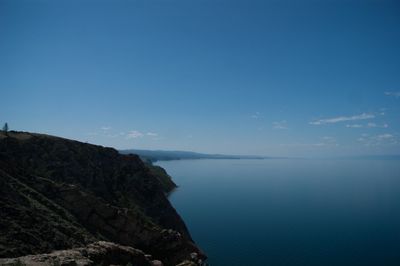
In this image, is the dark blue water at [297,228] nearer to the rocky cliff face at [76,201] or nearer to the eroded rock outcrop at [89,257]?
the rocky cliff face at [76,201]

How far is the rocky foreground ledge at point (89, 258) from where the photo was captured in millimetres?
26111

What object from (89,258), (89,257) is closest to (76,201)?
(89,257)

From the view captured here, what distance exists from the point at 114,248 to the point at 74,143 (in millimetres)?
45377

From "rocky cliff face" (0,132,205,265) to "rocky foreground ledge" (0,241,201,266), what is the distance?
6.17 m

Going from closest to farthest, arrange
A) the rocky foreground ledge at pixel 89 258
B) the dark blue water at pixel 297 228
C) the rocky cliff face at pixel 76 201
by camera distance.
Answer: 1. the rocky foreground ledge at pixel 89 258
2. the rocky cliff face at pixel 76 201
3. the dark blue water at pixel 297 228

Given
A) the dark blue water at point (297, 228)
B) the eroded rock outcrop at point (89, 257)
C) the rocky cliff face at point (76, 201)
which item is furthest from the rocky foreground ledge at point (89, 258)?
the dark blue water at point (297, 228)

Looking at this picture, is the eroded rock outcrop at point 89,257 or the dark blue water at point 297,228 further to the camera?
the dark blue water at point 297,228

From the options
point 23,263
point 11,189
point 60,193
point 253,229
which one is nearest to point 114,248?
point 23,263

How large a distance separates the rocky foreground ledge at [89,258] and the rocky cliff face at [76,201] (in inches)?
243

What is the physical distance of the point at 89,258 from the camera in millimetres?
30672

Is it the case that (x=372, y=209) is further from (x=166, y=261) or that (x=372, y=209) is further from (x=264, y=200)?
(x=166, y=261)

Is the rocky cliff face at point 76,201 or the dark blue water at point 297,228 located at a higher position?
the rocky cliff face at point 76,201

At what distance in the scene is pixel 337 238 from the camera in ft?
255

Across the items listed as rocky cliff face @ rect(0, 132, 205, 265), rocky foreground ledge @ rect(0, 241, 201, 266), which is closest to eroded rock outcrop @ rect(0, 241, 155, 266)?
rocky foreground ledge @ rect(0, 241, 201, 266)
